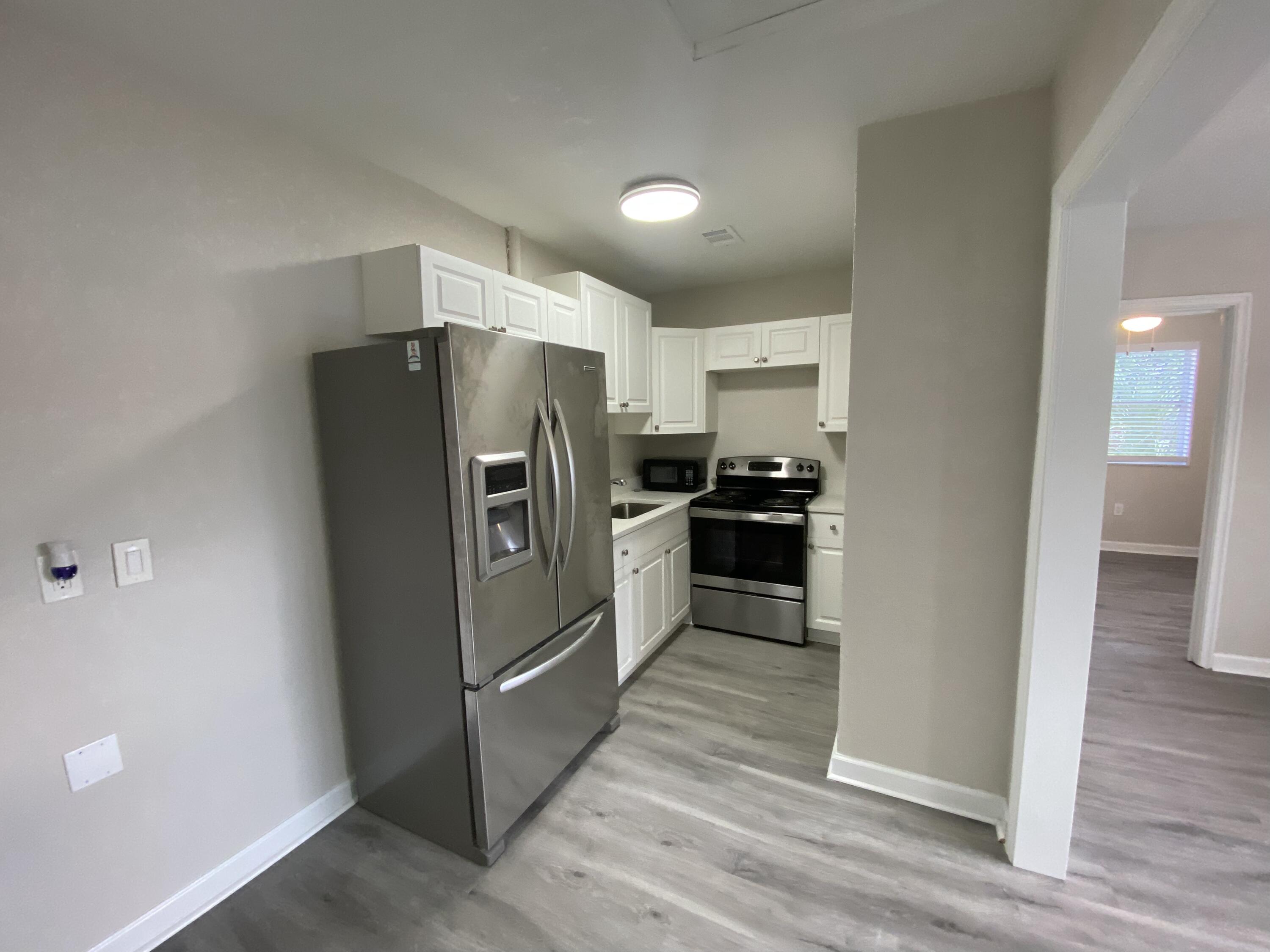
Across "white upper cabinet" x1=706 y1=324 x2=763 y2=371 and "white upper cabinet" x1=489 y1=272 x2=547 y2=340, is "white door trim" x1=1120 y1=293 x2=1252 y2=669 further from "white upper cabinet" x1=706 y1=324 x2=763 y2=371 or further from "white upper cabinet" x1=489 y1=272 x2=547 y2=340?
"white upper cabinet" x1=489 y1=272 x2=547 y2=340

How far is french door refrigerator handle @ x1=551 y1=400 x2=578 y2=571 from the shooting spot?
2.02m

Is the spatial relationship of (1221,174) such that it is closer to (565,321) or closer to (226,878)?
(565,321)

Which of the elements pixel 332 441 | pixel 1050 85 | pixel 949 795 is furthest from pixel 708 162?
pixel 949 795

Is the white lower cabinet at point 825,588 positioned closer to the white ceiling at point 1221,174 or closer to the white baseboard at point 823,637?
the white baseboard at point 823,637

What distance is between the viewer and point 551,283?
2.96m

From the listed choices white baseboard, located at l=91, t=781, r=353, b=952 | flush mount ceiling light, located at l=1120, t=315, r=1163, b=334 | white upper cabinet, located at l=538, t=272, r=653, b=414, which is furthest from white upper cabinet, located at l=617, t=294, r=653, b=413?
flush mount ceiling light, located at l=1120, t=315, r=1163, b=334

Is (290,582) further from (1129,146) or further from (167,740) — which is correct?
(1129,146)

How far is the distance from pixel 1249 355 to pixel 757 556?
2866mm

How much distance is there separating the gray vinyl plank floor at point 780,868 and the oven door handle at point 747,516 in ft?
3.89

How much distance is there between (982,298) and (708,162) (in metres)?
1.14

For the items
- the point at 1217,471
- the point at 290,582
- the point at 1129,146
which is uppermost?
the point at 1129,146

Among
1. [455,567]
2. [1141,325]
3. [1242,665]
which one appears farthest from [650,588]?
[1141,325]

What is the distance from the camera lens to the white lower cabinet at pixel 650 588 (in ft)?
9.13

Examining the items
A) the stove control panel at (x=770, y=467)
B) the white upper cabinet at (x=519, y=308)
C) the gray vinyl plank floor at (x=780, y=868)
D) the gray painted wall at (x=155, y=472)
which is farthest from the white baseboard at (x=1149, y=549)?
the gray painted wall at (x=155, y=472)
